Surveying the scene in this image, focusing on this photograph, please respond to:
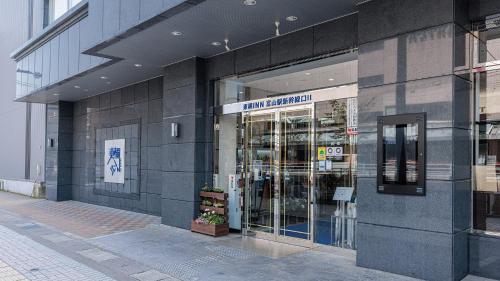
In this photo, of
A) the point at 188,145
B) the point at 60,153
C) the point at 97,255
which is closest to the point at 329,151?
the point at 188,145

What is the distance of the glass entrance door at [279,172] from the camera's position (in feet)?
25.7

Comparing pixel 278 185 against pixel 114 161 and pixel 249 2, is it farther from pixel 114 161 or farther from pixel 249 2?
pixel 114 161

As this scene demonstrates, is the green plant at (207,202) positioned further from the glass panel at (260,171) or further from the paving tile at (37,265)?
the paving tile at (37,265)

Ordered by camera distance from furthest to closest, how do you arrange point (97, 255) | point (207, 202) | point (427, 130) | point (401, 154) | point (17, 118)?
1. point (17, 118)
2. point (207, 202)
3. point (97, 255)
4. point (401, 154)
5. point (427, 130)

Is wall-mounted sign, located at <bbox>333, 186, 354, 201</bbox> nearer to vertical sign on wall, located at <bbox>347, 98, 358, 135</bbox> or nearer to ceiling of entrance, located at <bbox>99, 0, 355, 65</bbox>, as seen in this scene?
vertical sign on wall, located at <bbox>347, 98, 358, 135</bbox>

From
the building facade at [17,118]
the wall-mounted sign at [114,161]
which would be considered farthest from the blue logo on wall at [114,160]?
the building facade at [17,118]

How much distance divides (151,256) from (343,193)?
362 centimetres

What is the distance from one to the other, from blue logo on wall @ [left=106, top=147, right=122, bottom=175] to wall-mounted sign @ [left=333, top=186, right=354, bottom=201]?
27.4 ft

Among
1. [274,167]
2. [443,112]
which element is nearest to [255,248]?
[274,167]

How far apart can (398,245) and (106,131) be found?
11.5 metres

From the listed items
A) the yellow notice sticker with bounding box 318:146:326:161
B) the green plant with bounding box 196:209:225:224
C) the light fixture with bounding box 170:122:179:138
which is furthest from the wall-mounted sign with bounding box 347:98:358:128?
the light fixture with bounding box 170:122:179:138

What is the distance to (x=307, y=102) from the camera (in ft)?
25.4

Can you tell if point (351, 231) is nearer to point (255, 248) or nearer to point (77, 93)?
point (255, 248)

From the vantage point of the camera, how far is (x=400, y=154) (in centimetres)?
580
